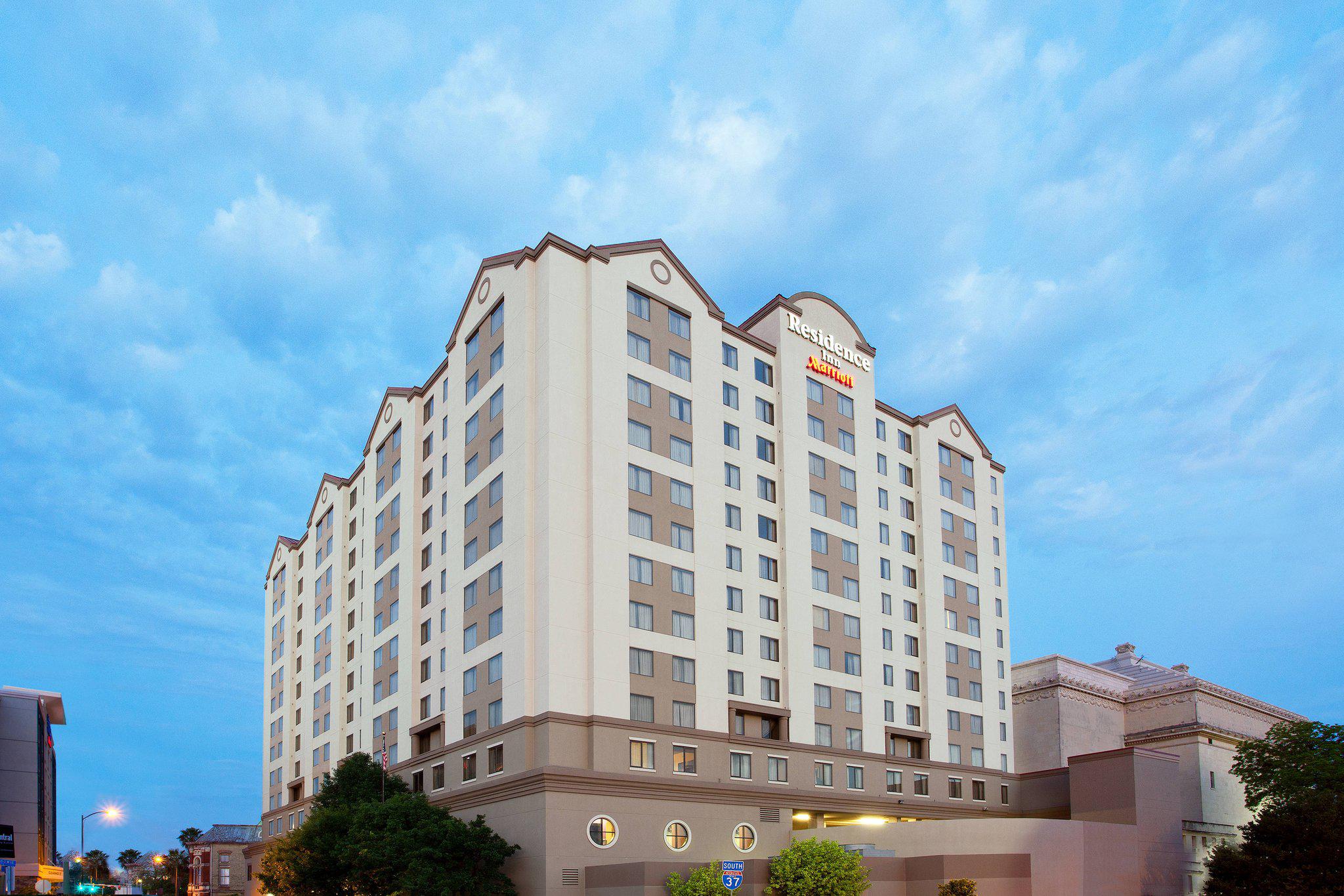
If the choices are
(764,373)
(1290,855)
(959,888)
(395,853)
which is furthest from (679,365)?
(1290,855)

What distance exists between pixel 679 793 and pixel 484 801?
1100cm

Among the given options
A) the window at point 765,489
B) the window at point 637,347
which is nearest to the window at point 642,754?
the window at point 765,489

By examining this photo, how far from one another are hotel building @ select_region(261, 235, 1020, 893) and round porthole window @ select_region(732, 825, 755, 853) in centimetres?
23

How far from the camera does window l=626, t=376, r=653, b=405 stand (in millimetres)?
64938

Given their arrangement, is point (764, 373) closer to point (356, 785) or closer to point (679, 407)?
point (679, 407)

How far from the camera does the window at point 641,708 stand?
60.3m

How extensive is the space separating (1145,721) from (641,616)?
60218mm

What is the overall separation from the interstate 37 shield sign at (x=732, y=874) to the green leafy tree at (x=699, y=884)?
1449 centimetres

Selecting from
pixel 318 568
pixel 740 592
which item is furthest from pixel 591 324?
pixel 318 568

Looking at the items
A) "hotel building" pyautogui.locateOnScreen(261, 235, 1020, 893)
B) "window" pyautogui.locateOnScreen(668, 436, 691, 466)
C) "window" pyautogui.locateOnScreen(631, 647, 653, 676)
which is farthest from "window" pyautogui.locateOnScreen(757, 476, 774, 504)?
"window" pyautogui.locateOnScreen(631, 647, 653, 676)

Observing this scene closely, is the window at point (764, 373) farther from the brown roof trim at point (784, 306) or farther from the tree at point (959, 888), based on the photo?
the tree at point (959, 888)

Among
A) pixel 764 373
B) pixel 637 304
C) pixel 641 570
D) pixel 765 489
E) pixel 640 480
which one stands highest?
pixel 637 304

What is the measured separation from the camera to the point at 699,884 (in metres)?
52.0

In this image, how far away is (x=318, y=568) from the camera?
103 m
